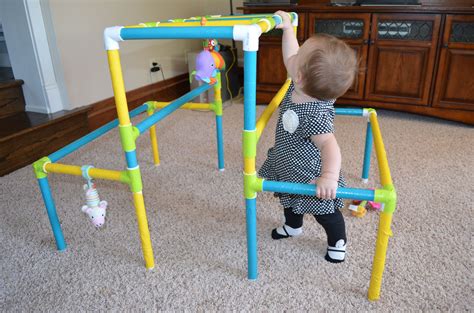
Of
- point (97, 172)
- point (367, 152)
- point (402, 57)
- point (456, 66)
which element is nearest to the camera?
point (97, 172)

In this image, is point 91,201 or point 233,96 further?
point 233,96

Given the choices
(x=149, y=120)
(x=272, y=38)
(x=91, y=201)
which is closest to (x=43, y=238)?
(x=91, y=201)

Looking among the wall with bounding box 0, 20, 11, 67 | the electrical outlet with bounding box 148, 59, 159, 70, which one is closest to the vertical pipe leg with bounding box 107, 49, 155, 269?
the electrical outlet with bounding box 148, 59, 159, 70

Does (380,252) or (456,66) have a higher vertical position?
(456,66)

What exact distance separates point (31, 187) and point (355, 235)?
1.26m

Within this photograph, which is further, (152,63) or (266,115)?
(152,63)

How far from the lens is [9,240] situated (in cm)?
125

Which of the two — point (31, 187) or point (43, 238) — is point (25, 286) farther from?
point (31, 187)

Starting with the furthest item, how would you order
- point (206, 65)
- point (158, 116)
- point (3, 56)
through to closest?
point (3, 56), point (206, 65), point (158, 116)

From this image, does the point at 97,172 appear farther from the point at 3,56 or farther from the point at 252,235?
the point at 3,56

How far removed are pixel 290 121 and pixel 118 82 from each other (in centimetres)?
42

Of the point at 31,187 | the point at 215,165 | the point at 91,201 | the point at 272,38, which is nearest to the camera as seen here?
the point at 91,201

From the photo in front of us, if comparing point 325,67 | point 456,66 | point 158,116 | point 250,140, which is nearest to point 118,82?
point 158,116

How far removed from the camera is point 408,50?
2.15 metres
